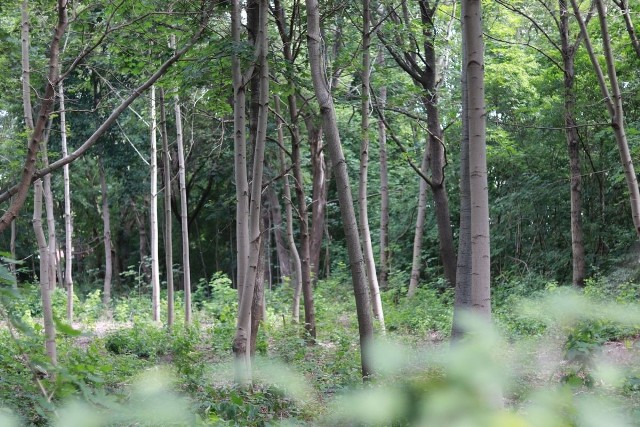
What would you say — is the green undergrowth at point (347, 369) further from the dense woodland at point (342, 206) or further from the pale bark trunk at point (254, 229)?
the pale bark trunk at point (254, 229)

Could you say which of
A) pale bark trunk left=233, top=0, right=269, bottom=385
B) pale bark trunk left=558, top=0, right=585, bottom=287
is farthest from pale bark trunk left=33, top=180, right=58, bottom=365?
pale bark trunk left=558, top=0, right=585, bottom=287

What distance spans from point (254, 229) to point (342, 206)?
1.19 m

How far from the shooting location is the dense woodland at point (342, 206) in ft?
Answer: 6.63

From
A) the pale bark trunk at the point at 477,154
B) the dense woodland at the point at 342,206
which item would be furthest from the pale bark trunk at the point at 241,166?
the pale bark trunk at the point at 477,154

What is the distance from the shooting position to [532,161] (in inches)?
747

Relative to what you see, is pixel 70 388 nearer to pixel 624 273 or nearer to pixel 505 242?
pixel 624 273

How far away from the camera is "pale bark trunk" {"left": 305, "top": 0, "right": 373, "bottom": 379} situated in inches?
271

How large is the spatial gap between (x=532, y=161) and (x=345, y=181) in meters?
13.3

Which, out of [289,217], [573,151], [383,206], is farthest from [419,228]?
[289,217]

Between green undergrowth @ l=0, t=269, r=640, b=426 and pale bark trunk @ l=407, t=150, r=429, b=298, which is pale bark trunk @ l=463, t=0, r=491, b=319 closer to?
green undergrowth @ l=0, t=269, r=640, b=426

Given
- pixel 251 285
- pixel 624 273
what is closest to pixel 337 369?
pixel 251 285

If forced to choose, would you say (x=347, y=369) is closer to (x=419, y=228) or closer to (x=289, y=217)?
(x=289, y=217)

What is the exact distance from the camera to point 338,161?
7.04 meters

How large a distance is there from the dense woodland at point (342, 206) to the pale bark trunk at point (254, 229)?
29 millimetres
